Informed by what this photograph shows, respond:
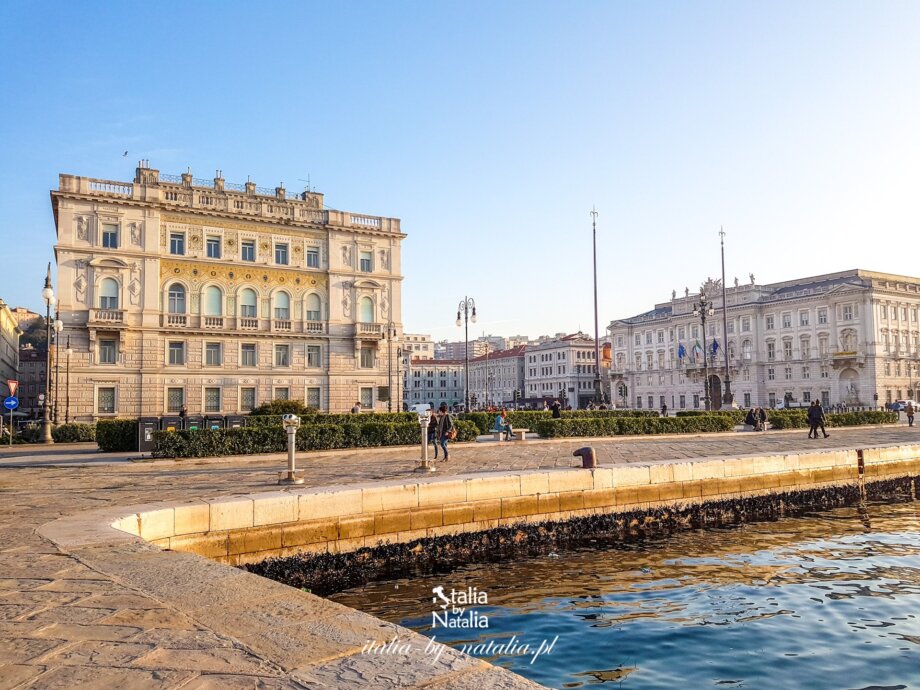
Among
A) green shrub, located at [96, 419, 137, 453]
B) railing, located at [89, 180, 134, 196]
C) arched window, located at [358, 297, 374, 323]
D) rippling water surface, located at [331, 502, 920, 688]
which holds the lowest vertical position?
rippling water surface, located at [331, 502, 920, 688]

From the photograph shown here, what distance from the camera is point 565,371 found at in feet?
383

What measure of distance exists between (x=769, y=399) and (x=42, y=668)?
298 ft

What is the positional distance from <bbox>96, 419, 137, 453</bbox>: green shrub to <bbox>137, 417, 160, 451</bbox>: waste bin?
1703mm

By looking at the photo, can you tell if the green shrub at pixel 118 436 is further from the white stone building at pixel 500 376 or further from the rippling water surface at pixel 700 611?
the white stone building at pixel 500 376

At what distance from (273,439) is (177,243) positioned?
80.8 feet

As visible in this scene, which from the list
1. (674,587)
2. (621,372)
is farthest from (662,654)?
(621,372)

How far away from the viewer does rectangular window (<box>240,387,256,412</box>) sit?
42094 mm

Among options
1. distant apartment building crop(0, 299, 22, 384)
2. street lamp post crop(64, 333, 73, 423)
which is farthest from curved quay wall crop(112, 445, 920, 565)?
distant apartment building crop(0, 299, 22, 384)

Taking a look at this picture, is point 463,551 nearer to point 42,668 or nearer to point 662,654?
point 662,654

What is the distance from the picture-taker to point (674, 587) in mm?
9703

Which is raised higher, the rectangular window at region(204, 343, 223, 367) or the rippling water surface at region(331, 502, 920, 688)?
the rectangular window at region(204, 343, 223, 367)

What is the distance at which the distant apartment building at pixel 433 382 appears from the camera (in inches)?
5630

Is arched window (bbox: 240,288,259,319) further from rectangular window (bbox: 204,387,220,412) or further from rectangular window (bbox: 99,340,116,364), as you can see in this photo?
rectangular window (bbox: 99,340,116,364)

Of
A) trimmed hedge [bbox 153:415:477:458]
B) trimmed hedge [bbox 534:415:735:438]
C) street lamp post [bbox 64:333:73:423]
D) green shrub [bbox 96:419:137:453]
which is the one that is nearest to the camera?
trimmed hedge [bbox 153:415:477:458]
